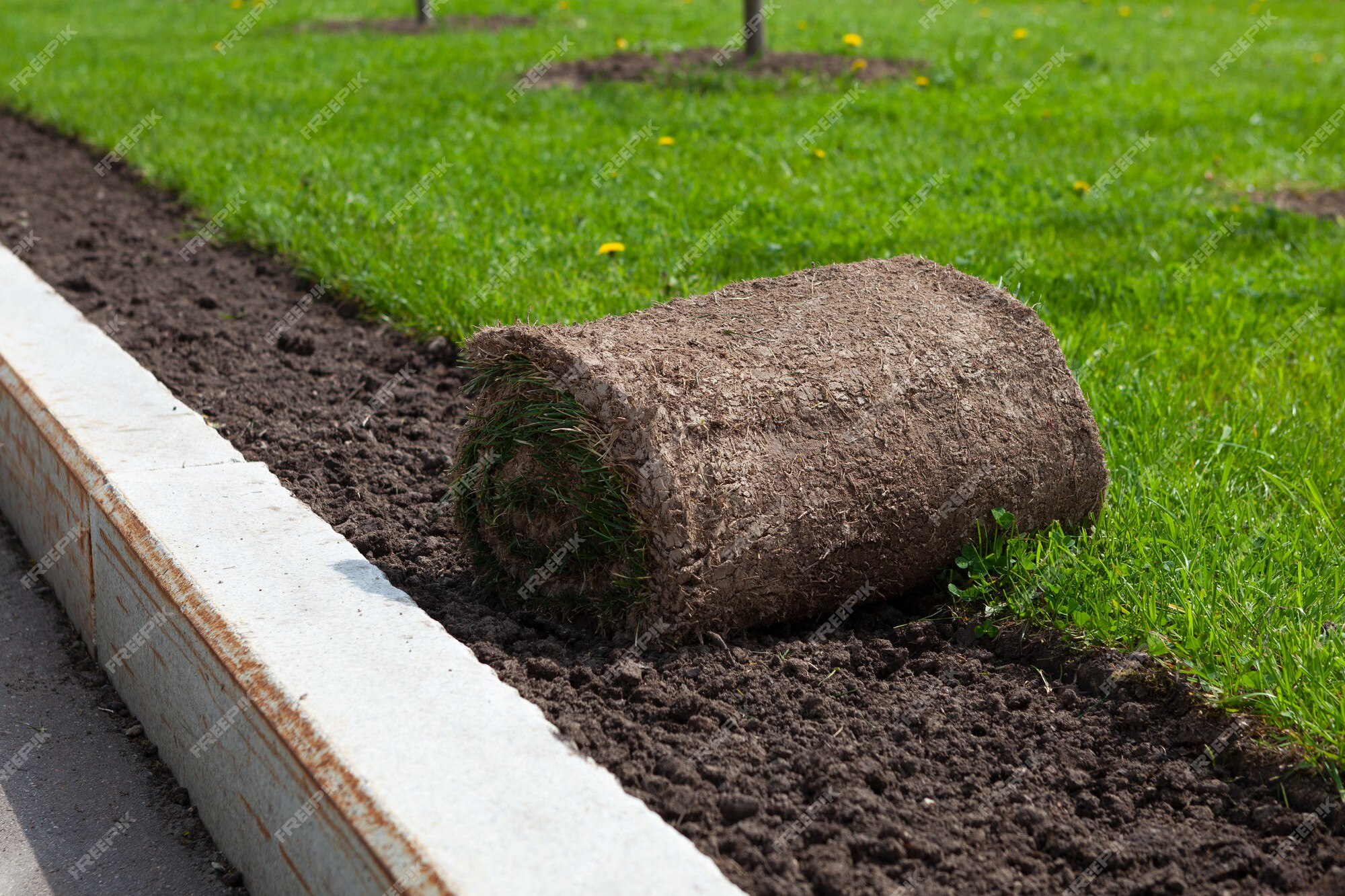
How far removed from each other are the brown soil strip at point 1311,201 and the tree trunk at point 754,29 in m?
4.37

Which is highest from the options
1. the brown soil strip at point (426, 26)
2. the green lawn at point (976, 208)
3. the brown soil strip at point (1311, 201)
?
the brown soil strip at point (426, 26)

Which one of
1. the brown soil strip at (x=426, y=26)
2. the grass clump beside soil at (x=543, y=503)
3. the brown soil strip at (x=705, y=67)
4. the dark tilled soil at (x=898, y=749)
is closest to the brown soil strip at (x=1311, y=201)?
the brown soil strip at (x=705, y=67)

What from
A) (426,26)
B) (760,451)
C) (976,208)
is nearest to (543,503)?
(760,451)

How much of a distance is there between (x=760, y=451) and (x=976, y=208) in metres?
Result: 3.82

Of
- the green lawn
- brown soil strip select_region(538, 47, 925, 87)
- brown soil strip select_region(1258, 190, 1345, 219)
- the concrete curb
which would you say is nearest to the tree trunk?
brown soil strip select_region(538, 47, 925, 87)

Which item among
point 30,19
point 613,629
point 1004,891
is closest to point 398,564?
point 613,629

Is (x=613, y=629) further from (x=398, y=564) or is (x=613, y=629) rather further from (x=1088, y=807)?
(x=1088, y=807)

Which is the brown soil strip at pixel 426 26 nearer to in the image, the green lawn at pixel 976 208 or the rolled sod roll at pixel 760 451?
the green lawn at pixel 976 208

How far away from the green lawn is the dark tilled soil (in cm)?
17

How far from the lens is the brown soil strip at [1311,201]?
21.0 ft

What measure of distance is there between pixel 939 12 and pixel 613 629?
1263cm

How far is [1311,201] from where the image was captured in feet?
21.8

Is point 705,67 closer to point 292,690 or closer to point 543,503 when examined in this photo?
point 543,503

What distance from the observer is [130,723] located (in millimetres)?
2975
